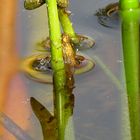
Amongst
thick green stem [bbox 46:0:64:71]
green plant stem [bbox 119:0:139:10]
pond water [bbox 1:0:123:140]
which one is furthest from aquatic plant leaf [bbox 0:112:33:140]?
green plant stem [bbox 119:0:139:10]

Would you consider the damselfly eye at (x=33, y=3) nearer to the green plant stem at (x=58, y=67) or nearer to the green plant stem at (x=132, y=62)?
the green plant stem at (x=58, y=67)

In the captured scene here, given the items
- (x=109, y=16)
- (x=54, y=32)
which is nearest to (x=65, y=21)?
(x=54, y=32)

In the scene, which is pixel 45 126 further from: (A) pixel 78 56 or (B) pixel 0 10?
(B) pixel 0 10

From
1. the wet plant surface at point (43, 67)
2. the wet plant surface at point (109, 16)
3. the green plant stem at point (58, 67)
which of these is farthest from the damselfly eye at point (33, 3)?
the wet plant surface at point (109, 16)

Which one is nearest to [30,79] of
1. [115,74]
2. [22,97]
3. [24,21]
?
[22,97]

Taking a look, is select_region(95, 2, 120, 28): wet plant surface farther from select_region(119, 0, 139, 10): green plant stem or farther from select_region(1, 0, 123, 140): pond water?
select_region(119, 0, 139, 10): green plant stem

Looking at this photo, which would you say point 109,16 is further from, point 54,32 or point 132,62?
point 54,32
